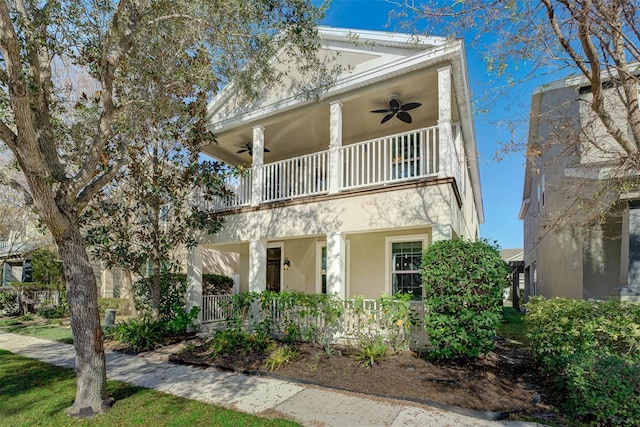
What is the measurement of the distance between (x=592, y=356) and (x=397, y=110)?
6591 mm

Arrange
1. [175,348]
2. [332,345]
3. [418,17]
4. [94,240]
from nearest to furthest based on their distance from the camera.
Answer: [418,17] < [332,345] < [175,348] < [94,240]

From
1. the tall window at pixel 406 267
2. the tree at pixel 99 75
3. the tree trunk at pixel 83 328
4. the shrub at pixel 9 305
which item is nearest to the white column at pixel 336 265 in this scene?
the tall window at pixel 406 267

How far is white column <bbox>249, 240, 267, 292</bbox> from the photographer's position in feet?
31.2

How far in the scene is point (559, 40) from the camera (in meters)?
5.29

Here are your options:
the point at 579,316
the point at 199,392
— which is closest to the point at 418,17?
the point at 579,316

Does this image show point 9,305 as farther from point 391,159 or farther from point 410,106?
point 410,106

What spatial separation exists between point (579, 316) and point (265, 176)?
7435mm

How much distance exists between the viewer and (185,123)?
9664 mm

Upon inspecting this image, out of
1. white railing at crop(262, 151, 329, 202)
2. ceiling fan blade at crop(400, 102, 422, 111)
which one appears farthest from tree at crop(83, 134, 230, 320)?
ceiling fan blade at crop(400, 102, 422, 111)

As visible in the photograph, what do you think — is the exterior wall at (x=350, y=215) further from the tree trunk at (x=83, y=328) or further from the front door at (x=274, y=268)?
the tree trunk at (x=83, y=328)

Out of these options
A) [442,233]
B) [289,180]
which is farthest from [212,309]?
[442,233]

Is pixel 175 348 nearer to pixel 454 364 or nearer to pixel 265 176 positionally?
pixel 265 176

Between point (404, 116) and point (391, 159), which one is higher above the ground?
point (404, 116)

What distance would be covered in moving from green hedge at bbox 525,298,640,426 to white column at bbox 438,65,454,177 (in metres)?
3.01
